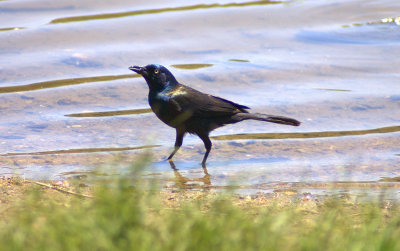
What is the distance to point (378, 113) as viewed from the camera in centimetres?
783

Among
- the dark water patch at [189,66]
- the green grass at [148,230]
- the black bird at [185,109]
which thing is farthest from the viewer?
the dark water patch at [189,66]

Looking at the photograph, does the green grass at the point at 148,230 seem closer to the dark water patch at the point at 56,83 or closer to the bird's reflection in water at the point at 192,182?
the bird's reflection in water at the point at 192,182

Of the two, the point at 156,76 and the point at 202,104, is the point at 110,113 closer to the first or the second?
the point at 156,76

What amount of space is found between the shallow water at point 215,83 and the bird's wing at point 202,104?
473mm

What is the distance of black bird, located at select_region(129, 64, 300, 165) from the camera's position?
624 centimetres

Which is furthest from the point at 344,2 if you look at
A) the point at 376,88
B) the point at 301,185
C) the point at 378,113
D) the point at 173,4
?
the point at 301,185

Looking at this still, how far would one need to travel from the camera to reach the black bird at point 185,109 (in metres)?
6.24

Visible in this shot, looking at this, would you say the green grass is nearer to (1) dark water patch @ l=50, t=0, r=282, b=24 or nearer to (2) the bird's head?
(2) the bird's head

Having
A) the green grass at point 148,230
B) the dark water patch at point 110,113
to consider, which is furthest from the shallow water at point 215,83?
the green grass at point 148,230

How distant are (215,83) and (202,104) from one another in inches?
95.3

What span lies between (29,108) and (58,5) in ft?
13.4

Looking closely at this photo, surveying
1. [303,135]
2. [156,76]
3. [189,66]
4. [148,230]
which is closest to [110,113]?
[156,76]

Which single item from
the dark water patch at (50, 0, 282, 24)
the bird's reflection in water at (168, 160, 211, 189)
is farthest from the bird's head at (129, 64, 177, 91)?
the dark water patch at (50, 0, 282, 24)

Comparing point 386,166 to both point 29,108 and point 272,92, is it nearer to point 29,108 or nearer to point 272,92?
point 272,92
